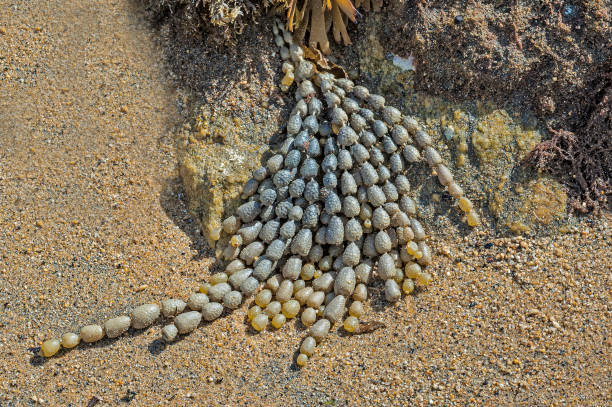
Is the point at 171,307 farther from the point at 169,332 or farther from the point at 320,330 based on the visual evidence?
the point at 320,330

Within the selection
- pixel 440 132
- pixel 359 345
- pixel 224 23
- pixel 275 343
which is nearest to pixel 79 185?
pixel 224 23

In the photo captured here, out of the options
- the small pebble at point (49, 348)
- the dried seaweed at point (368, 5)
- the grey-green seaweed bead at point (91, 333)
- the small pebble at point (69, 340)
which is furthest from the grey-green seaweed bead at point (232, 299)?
the dried seaweed at point (368, 5)

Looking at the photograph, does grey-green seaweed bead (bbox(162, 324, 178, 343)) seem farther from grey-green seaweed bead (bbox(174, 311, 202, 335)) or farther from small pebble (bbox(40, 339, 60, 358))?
small pebble (bbox(40, 339, 60, 358))

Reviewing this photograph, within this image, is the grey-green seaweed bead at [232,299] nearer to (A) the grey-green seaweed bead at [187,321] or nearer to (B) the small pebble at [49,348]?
(A) the grey-green seaweed bead at [187,321]

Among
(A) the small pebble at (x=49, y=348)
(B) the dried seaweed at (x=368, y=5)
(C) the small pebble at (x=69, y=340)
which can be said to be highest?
(B) the dried seaweed at (x=368, y=5)

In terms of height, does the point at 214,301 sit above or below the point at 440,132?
below

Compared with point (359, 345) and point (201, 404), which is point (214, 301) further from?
point (359, 345)
